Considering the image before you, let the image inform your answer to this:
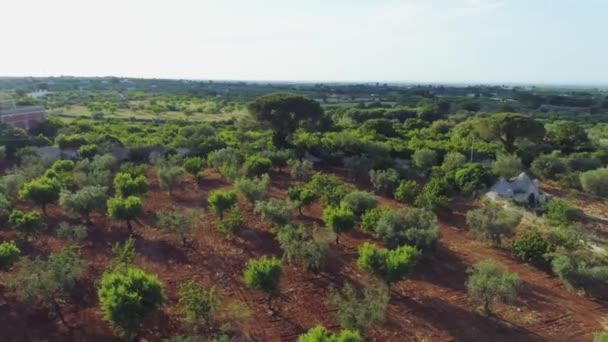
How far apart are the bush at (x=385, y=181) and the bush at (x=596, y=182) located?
40.4 ft

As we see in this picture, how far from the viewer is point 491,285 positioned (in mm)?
15531

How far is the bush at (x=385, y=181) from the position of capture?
2918 centimetres

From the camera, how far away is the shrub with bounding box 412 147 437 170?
116 feet

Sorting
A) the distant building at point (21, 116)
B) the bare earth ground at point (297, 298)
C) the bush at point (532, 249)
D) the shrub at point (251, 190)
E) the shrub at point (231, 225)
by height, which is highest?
the distant building at point (21, 116)

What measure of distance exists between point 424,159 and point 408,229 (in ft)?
52.8

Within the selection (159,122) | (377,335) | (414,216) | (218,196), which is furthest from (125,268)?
(159,122)

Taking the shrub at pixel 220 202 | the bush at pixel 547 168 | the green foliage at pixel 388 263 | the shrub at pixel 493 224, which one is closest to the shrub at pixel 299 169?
the shrub at pixel 220 202

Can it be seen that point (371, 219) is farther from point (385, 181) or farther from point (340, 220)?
point (385, 181)

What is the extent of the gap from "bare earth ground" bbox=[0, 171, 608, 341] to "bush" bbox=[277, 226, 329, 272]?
42 centimetres

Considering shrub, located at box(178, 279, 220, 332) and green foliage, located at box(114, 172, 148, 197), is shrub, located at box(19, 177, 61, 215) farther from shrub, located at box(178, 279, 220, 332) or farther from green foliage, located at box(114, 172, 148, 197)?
shrub, located at box(178, 279, 220, 332)

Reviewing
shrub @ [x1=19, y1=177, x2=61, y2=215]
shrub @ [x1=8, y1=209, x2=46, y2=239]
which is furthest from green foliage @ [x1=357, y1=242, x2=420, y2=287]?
shrub @ [x1=19, y1=177, x2=61, y2=215]

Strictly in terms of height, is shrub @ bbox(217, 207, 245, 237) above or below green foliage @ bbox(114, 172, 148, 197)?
below

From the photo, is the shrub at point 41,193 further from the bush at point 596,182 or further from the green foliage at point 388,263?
the bush at point 596,182

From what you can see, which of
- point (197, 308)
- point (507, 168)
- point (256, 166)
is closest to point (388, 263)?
point (197, 308)
